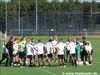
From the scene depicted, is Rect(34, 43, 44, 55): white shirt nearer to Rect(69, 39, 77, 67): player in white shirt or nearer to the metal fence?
Rect(69, 39, 77, 67): player in white shirt

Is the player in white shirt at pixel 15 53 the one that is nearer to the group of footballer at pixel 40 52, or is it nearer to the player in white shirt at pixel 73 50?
the group of footballer at pixel 40 52

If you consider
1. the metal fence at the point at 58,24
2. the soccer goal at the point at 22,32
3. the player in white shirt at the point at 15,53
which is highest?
the metal fence at the point at 58,24

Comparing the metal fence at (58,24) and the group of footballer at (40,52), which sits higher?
the metal fence at (58,24)

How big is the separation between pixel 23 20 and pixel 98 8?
2362 centimetres

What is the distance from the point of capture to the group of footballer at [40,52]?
91.9 ft

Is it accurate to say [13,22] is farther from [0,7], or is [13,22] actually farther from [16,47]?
[16,47]

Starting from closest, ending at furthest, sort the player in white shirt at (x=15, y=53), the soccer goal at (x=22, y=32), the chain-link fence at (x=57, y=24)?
the player in white shirt at (x=15, y=53), the soccer goal at (x=22, y=32), the chain-link fence at (x=57, y=24)

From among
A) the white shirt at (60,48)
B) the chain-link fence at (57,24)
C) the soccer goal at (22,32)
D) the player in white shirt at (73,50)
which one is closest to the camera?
the white shirt at (60,48)

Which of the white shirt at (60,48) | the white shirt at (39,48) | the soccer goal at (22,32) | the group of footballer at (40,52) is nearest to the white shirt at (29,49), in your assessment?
the group of footballer at (40,52)

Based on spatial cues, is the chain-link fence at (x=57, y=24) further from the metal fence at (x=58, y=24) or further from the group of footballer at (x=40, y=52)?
the group of footballer at (x=40, y=52)

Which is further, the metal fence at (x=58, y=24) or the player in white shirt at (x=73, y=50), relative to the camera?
the metal fence at (x=58, y=24)

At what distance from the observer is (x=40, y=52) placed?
27.9 m

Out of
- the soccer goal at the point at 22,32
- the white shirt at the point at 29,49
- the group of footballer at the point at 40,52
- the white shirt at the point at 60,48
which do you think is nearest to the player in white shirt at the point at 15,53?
the group of footballer at the point at 40,52

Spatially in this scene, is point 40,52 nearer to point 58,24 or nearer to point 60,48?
point 60,48
